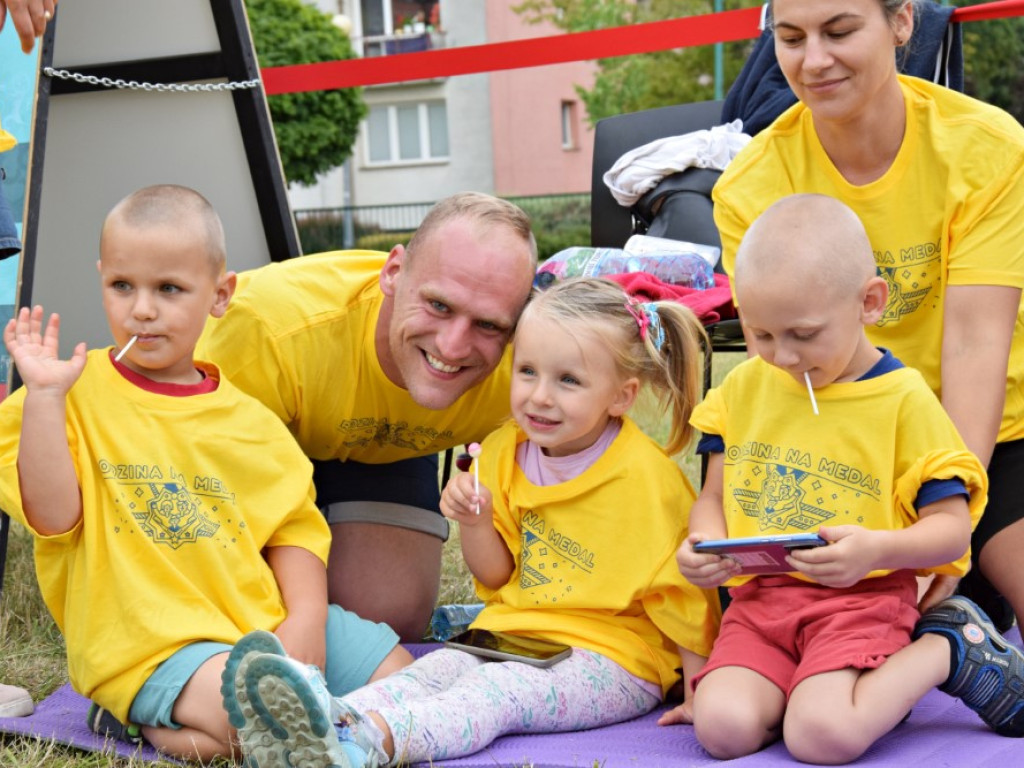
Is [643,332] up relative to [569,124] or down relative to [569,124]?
up

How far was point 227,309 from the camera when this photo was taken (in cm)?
321

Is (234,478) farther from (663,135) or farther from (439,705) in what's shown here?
(663,135)

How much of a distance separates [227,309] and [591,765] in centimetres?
143

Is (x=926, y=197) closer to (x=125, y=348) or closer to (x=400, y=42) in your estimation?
(x=125, y=348)

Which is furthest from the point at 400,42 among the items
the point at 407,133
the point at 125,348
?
the point at 125,348

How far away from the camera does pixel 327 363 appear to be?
3283mm

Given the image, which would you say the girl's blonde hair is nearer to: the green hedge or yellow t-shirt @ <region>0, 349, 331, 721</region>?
yellow t-shirt @ <region>0, 349, 331, 721</region>

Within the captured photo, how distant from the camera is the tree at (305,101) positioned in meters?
24.3

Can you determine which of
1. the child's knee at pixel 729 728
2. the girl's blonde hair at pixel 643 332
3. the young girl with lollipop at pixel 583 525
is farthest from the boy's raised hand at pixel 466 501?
the child's knee at pixel 729 728

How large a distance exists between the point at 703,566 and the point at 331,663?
896 mm

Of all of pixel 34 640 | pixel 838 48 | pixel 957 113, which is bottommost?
pixel 34 640

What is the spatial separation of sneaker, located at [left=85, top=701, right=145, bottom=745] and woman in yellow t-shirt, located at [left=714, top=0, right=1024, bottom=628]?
166 centimetres

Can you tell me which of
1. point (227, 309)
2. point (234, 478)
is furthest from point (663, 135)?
point (234, 478)

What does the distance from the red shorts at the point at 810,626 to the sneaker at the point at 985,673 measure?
9 cm
